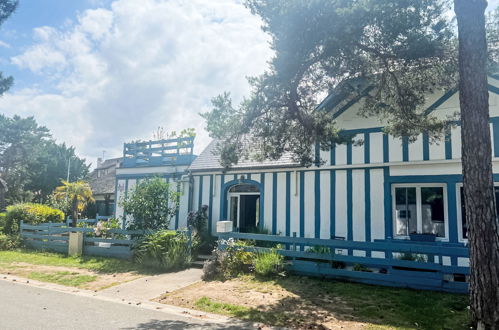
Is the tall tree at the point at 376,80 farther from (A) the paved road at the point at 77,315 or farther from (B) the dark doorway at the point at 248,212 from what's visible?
(A) the paved road at the point at 77,315

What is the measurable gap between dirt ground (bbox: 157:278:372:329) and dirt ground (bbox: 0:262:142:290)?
7.24ft

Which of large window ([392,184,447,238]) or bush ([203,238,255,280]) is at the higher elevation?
large window ([392,184,447,238])

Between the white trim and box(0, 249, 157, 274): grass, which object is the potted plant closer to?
the white trim

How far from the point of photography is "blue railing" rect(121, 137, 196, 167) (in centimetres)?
1545

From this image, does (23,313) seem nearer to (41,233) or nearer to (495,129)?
(41,233)

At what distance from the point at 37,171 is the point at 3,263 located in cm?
3340

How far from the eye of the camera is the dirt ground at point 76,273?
8.95 m

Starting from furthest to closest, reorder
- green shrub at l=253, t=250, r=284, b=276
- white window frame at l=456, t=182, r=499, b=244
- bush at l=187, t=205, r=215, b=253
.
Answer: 1. bush at l=187, t=205, r=215, b=253
2. white window frame at l=456, t=182, r=499, b=244
3. green shrub at l=253, t=250, r=284, b=276

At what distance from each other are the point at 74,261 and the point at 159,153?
5.91 metres

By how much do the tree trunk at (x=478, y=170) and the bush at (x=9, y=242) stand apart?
16.7 meters

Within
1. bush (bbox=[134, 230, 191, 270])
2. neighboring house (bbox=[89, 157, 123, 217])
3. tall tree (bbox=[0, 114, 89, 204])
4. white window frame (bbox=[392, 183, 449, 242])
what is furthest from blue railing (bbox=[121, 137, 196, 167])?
tall tree (bbox=[0, 114, 89, 204])

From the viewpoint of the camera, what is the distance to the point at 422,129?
8586 mm

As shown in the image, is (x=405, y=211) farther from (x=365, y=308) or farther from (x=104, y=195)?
(x=104, y=195)

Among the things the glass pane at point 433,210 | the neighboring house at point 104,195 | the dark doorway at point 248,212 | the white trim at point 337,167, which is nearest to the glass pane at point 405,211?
the glass pane at point 433,210
